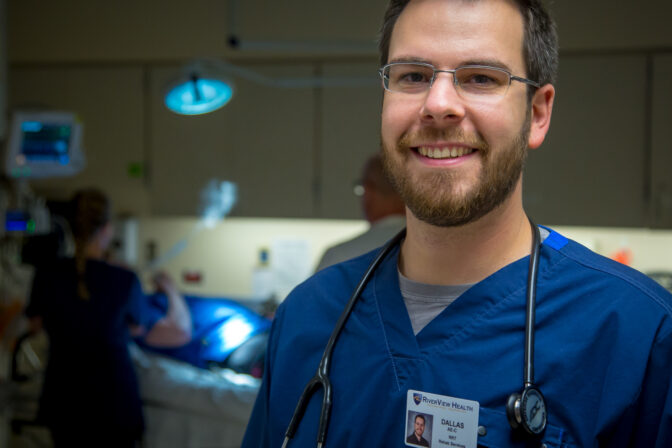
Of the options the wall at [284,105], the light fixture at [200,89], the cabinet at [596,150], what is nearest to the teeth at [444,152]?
the light fixture at [200,89]

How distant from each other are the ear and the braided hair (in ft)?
5.58

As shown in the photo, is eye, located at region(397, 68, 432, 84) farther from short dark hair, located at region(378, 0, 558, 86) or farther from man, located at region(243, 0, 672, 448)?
short dark hair, located at region(378, 0, 558, 86)

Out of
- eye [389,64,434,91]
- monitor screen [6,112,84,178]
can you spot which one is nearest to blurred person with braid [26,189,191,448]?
monitor screen [6,112,84,178]

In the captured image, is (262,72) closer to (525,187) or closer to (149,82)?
(149,82)

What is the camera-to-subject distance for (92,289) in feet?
6.82

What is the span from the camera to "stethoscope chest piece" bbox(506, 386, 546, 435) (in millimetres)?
684

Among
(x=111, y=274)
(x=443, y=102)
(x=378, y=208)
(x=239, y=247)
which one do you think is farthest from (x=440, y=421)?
(x=239, y=247)

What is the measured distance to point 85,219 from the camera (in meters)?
2.13

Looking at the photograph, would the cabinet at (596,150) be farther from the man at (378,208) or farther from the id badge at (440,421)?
the id badge at (440,421)

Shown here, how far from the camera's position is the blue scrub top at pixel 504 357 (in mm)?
724

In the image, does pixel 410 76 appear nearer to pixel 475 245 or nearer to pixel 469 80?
pixel 469 80

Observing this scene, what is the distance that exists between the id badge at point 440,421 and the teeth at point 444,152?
314 mm

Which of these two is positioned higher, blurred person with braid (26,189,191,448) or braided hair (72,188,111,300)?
braided hair (72,188,111,300)

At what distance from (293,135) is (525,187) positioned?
1.07 meters
